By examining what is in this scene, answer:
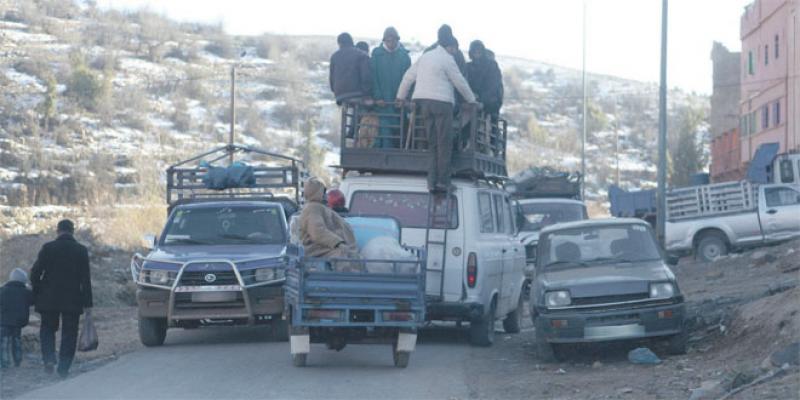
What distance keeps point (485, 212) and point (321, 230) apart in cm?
343

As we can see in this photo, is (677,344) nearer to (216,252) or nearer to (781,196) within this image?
(216,252)

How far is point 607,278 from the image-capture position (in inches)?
502

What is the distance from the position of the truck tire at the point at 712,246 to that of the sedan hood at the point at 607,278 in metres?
18.4

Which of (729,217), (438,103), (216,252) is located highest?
(438,103)

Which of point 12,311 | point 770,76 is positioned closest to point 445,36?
point 12,311

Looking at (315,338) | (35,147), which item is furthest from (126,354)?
(35,147)

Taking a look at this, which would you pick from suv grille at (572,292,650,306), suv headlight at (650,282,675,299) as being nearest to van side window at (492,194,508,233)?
suv grille at (572,292,650,306)

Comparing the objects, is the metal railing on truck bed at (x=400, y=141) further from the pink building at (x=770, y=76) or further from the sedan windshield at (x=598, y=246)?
the pink building at (x=770, y=76)

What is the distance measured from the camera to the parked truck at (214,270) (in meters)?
14.3

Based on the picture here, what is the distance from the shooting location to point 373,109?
1540 centimetres

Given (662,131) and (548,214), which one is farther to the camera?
(662,131)

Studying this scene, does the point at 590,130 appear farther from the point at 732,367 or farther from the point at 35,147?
the point at 732,367

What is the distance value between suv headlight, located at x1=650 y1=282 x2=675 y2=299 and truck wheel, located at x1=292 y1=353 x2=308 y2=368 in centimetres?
389

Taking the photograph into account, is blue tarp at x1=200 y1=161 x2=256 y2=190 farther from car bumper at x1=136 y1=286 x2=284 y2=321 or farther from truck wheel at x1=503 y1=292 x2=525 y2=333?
truck wheel at x1=503 y1=292 x2=525 y2=333
